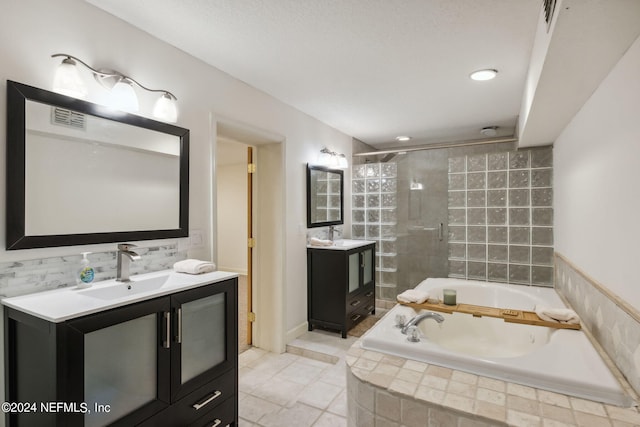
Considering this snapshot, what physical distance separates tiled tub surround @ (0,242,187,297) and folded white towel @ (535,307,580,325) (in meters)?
2.37

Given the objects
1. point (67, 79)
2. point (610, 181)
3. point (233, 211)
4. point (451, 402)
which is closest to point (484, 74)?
point (610, 181)

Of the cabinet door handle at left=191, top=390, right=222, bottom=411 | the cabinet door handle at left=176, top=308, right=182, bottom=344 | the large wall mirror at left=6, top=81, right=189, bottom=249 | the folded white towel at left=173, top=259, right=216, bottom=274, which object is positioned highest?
the large wall mirror at left=6, top=81, right=189, bottom=249

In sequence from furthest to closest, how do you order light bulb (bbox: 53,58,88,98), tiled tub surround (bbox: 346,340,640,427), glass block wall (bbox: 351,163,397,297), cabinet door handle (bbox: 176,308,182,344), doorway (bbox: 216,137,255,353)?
1. doorway (bbox: 216,137,255,353)
2. glass block wall (bbox: 351,163,397,297)
3. cabinet door handle (bbox: 176,308,182,344)
4. light bulb (bbox: 53,58,88,98)
5. tiled tub surround (bbox: 346,340,640,427)

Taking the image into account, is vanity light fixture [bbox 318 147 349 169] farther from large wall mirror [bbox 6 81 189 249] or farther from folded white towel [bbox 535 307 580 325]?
folded white towel [bbox 535 307 580 325]

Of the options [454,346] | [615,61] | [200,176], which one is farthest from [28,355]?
[615,61]

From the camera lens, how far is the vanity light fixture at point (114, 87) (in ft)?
4.66

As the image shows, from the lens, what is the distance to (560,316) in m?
1.95

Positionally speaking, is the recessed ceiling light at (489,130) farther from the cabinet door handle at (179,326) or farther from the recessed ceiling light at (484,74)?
the cabinet door handle at (179,326)

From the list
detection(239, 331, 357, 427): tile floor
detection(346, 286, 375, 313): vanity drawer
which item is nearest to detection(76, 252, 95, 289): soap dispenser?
detection(239, 331, 357, 427): tile floor

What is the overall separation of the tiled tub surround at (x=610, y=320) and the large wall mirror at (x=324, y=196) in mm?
2233

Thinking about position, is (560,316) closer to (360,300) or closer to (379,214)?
(360,300)

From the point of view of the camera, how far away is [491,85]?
2639mm

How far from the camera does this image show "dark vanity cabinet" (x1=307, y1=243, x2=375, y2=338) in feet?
10.6

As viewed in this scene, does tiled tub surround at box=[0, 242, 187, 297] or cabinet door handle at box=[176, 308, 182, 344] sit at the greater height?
tiled tub surround at box=[0, 242, 187, 297]
